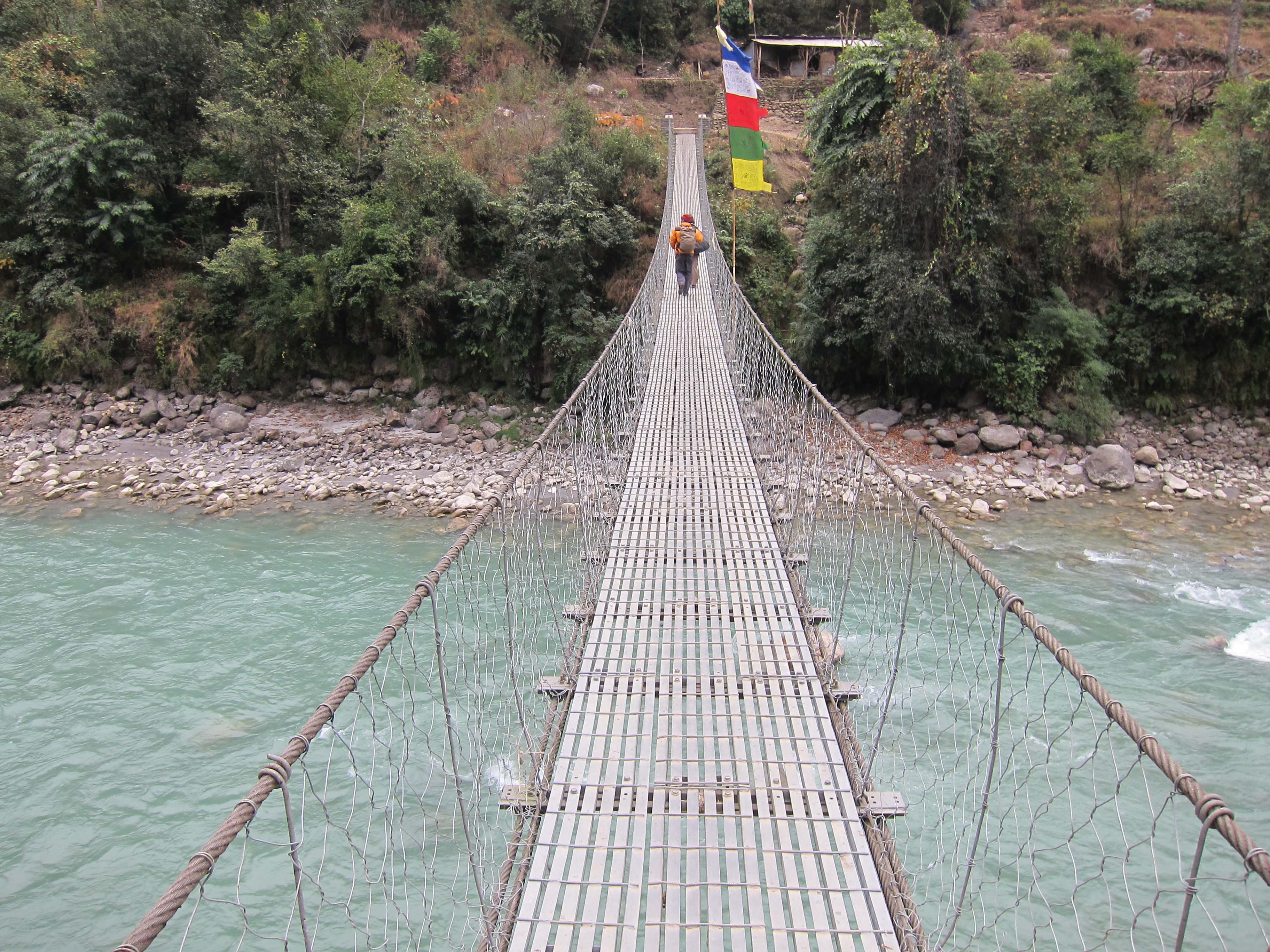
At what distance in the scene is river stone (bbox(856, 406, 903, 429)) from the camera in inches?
335

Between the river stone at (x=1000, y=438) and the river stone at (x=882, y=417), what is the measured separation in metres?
0.91

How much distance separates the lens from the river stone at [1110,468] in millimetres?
7387

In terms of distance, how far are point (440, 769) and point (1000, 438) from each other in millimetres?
6524

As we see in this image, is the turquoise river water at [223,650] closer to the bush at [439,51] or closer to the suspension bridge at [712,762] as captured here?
the suspension bridge at [712,762]

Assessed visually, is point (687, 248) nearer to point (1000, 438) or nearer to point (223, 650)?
point (1000, 438)

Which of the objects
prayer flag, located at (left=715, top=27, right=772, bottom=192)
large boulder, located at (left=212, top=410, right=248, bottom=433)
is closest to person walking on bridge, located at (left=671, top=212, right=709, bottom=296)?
prayer flag, located at (left=715, top=27, right=772, bottom=192)

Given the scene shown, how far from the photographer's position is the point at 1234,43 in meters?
12.5

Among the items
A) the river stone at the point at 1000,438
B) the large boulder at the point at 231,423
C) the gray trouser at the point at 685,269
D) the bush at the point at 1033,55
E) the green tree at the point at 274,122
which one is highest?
the bush at the point at 1033,55

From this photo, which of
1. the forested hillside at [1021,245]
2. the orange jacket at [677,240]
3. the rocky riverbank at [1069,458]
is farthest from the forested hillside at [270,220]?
the rocky riverbank at [1069,458]

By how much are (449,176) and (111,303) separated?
4785 mm

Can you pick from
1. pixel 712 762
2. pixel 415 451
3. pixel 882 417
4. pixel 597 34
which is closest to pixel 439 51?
pixel 597 34

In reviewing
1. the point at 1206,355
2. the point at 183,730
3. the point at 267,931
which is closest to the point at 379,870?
the point at 267,931

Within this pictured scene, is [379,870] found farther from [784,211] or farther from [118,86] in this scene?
[118,86]

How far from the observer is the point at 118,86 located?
383 inches
